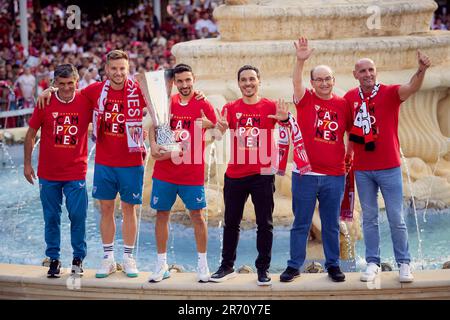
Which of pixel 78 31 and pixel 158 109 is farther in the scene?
pixel 78 31

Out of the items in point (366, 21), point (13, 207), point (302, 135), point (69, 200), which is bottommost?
point (13, 207)

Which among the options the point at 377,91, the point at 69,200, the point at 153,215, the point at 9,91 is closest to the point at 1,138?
the point at 9,91

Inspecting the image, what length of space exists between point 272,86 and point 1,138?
5484 mm

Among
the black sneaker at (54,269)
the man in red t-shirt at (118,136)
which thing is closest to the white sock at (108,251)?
the man in red t-shirt at (118,136)

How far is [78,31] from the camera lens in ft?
77.5

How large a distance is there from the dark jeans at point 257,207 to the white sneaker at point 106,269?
0.79m

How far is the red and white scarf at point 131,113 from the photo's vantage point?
7.17 m

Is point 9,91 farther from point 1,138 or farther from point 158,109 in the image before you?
point 158,109

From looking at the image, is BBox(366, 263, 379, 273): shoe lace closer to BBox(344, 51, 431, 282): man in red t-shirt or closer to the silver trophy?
BBox(344, 51, 431, 282): man in red t-shirt

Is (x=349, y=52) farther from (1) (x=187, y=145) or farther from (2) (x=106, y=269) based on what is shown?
(2) (x=106, y=269)

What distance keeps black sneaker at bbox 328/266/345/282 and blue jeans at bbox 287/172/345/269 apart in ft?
0.10

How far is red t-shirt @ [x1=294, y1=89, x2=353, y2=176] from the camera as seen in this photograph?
7.01m

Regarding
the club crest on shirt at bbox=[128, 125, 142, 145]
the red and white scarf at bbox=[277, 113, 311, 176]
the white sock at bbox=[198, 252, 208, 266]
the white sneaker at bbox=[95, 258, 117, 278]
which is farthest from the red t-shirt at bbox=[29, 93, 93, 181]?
the red and white scarf at bbox=[277, 113, 311, 176]
